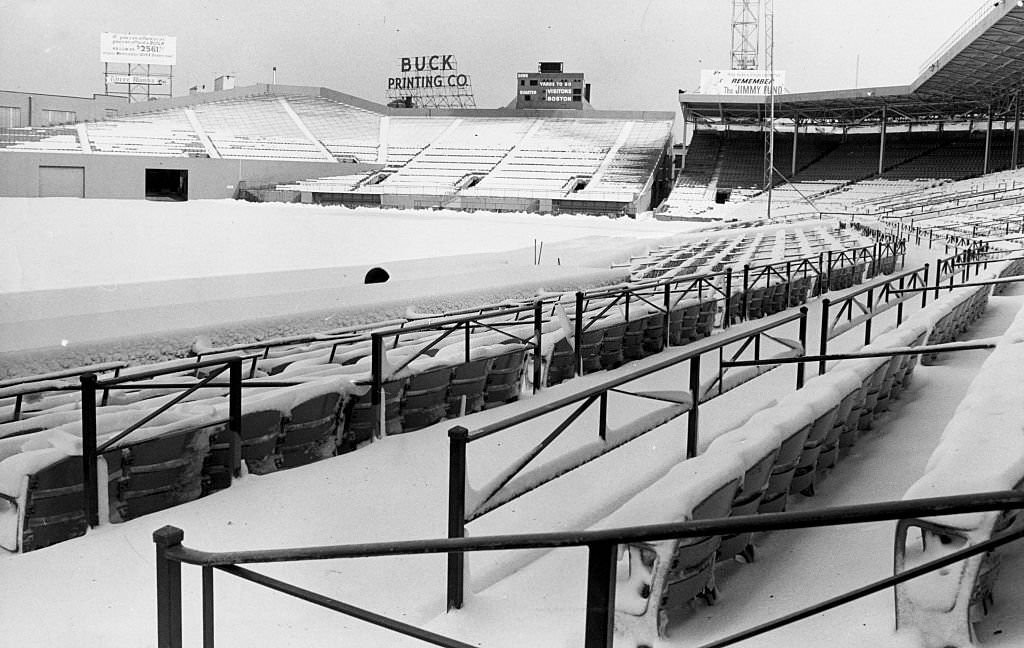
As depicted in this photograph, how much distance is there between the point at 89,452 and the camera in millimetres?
4102

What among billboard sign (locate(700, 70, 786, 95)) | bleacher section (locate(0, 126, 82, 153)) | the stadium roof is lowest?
A: bleacher section (locate(0, 126, 82, 153))

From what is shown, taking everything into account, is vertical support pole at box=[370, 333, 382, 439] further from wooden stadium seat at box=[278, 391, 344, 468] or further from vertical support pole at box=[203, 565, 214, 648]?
vertical support pole at box=[203, 565, 214, 648]

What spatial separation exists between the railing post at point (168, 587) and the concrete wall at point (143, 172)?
26.0 m

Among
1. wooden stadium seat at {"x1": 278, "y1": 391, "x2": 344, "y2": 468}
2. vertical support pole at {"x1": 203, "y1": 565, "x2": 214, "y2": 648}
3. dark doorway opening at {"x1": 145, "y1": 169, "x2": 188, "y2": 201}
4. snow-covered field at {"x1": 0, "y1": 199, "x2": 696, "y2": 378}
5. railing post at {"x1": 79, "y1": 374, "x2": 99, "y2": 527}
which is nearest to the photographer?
vertical support pole at {"x1": 203, "y1": 565, "x2": 214, "y2": 648}

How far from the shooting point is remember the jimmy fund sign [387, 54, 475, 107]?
169 feet

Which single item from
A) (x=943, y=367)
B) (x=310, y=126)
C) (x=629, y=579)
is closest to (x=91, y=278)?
(x=943, y=367)

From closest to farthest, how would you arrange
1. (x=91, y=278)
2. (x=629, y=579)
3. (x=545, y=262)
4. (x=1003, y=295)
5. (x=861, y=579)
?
(x=629, y=579) < (x=861, y=579) < (x=1003, y=295) < (x=91, y=278) < (x=545, y=262)

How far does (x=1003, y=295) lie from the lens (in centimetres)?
1204

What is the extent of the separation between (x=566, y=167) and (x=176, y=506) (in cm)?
4269

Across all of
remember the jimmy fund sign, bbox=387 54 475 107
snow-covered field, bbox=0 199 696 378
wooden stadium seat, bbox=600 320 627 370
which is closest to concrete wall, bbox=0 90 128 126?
snow-covered field, bbox=0 199 696 378

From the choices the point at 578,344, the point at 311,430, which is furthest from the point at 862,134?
the point at 311,430

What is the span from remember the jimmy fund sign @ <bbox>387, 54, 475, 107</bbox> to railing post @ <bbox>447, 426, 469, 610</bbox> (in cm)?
5013

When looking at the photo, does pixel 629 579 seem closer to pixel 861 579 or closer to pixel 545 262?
pixel 861 579

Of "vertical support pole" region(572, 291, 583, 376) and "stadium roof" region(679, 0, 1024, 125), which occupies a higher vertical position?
"stadium roof" region(679, 0, 1024, 125)
